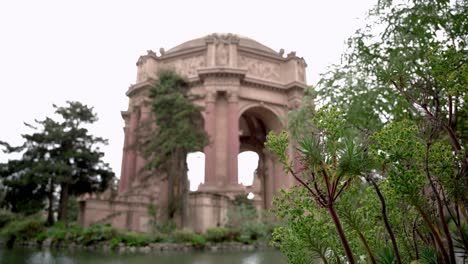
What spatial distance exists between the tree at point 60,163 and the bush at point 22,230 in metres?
2.90

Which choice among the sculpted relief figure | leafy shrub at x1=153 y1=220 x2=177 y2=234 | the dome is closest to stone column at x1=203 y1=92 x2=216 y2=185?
the sculpted relief figure

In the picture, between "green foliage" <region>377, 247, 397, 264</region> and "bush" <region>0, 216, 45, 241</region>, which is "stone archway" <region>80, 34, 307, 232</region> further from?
"green foliage" <region>377, 247, 397, 264</region>

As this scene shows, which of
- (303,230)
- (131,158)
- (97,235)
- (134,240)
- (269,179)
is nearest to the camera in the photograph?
(303,230)

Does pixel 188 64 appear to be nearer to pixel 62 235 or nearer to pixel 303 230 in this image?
pixel 62 235

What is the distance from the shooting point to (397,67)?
3.36m

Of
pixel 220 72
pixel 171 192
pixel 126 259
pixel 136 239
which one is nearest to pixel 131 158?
pixel 220 72

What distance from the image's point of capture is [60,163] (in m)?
21.6

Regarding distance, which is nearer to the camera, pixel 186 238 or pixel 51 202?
pixel 186 238

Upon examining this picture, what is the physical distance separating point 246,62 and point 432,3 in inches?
913

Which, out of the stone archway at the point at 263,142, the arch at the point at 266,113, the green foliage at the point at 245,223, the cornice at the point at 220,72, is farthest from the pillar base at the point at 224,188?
the cornice at the point at 220,72

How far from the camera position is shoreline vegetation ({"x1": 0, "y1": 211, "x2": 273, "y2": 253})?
14.6m

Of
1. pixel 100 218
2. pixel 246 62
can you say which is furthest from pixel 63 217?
pixel 246 62

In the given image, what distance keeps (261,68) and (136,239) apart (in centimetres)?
1921

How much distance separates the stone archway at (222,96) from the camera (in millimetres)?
24578
